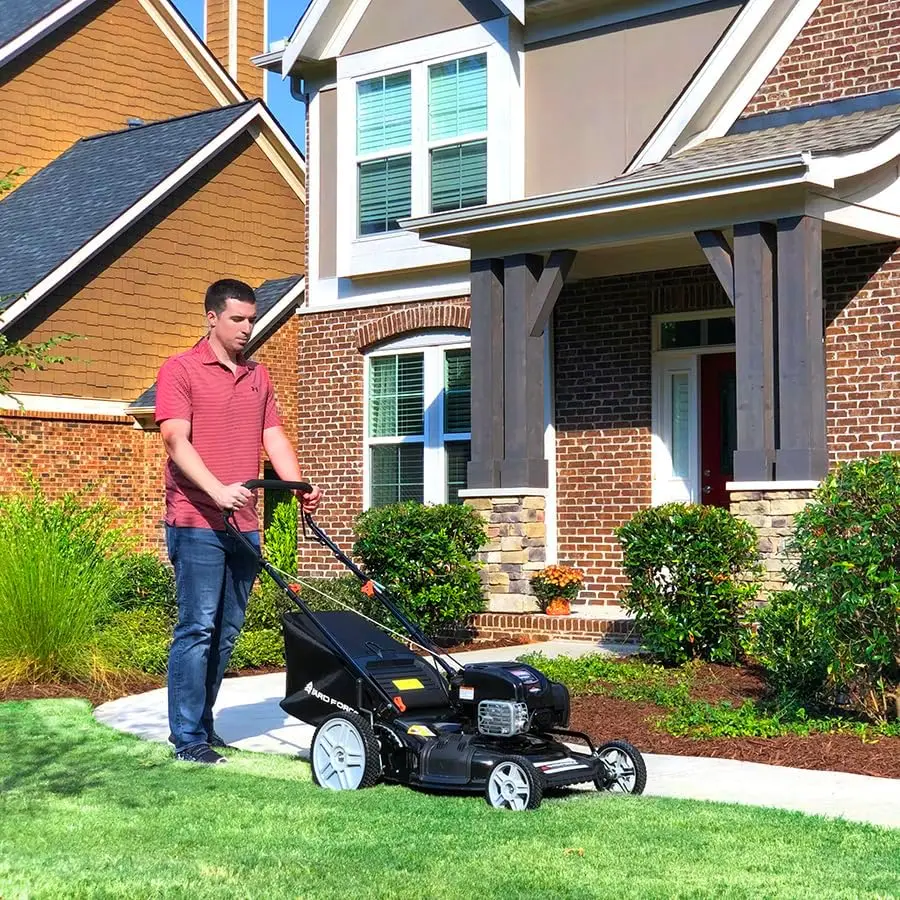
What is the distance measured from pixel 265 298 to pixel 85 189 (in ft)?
10.8

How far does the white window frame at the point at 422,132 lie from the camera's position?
51.2 ft

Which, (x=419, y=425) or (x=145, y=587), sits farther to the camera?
(x=419, y=425)

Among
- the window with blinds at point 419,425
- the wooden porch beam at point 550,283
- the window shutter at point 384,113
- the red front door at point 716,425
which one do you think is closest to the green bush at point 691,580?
the wooden porch beam at point 550,283

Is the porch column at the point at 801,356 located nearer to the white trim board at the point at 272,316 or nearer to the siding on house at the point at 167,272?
the white trim board at the point at 272,316

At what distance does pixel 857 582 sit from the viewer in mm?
7723

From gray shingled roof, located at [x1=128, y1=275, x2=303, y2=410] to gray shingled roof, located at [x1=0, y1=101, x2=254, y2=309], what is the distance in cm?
204

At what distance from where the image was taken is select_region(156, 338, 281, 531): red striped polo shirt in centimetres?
706

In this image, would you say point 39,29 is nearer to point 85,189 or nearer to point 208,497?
point 85,189

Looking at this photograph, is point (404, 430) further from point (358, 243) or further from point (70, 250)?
point (70, 250)

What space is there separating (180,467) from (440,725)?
1700mm

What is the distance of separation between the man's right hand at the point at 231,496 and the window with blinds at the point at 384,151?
10319mm

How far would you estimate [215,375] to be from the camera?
7.24 metres

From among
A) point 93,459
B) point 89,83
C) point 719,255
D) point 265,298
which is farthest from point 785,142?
point 89,83

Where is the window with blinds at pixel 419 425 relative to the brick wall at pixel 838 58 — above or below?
below
